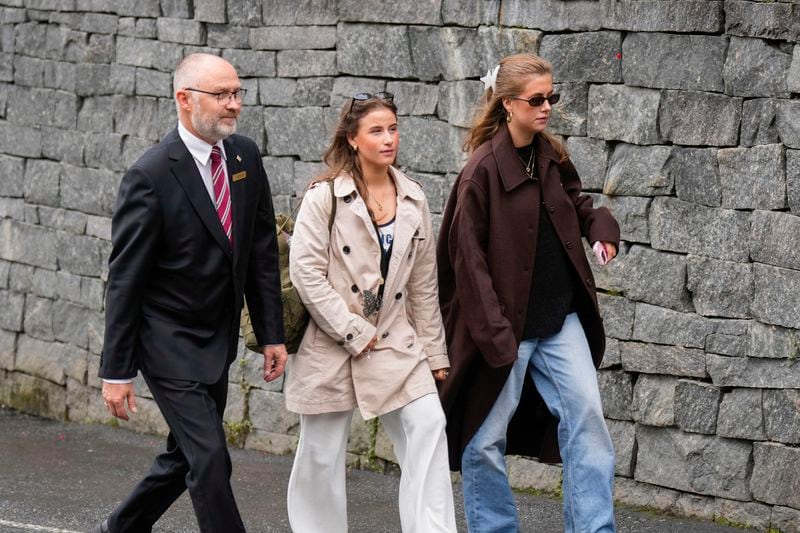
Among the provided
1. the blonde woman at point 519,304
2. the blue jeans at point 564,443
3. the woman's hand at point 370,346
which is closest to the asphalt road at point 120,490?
the blue jeans at point 564,443

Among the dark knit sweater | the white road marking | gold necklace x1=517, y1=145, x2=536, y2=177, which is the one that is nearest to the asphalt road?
the white road marking

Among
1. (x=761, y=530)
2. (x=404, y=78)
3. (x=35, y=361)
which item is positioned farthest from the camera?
(x=35, y=361)

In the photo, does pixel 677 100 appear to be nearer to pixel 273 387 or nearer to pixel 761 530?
pixel 761 530

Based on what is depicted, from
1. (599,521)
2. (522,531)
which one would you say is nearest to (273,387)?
(522,531)

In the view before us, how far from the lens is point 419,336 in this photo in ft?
18.9

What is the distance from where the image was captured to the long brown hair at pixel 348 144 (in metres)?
5.68

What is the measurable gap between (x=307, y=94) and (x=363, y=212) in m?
2.84

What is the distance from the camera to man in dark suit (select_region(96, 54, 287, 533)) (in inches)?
208

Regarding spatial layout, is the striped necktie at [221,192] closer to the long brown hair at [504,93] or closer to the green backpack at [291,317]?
the green backpack at [291,317]

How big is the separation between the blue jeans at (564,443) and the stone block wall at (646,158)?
1.15 metres

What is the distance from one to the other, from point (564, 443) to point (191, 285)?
1.56 metres

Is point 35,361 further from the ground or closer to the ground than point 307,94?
closer to the ground

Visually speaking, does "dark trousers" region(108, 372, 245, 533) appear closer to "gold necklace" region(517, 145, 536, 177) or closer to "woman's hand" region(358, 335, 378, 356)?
"woman's hand" region(358, 335, 378, 356)

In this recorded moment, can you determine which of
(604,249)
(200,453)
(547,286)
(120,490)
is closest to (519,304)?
(547,286)
